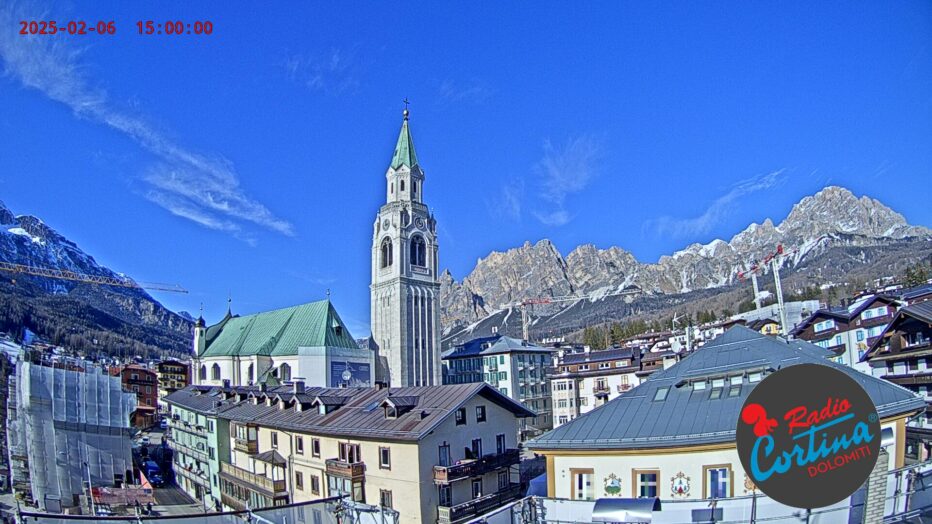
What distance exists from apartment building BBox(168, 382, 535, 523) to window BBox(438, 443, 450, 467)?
0.07 metres

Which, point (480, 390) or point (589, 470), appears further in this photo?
point (480, 390)

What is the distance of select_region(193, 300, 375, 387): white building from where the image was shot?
79938 millimetres

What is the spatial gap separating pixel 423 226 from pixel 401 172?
32.5 feet

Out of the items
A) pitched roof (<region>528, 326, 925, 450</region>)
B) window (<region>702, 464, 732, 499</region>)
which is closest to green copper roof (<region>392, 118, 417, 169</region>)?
pitched roof (<region>528, 326, 925, 450</region>)

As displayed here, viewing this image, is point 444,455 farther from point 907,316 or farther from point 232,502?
point 907,316

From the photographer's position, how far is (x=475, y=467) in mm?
30266

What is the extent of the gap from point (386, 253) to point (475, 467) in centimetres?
7112

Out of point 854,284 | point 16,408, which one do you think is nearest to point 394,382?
point 16,408

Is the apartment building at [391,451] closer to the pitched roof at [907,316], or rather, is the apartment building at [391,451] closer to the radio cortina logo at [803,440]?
the radio cortina logo at [803,440]

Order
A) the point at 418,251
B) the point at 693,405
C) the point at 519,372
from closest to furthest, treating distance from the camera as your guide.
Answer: the point at 693,405, the point at 519,372, the point at 418,251

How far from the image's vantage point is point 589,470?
797 inches

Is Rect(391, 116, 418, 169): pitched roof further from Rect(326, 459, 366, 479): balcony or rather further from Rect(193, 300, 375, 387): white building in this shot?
Rect(326, 459, 366, 479): balcony

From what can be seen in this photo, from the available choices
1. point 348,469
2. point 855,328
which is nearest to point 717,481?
point 348,469

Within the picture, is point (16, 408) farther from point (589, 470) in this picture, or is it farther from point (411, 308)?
point (589, 470)
